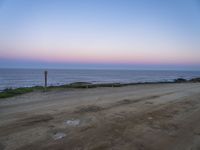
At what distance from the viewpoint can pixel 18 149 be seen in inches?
125

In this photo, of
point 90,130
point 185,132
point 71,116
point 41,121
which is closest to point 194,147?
point 185,132

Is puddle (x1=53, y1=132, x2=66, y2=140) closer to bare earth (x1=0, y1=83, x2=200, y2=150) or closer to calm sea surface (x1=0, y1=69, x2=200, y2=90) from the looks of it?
bare earth (x1=0, y1=83, x2=200, y2=150)

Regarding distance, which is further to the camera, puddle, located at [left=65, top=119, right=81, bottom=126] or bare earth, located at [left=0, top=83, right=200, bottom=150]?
puddle, located at [left=65, top=119, right=81, bottom=126]

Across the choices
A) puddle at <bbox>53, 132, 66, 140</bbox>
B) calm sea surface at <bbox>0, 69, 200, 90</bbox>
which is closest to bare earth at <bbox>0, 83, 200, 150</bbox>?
puddle at <bbox>53, 132, 66, 140</bbox>

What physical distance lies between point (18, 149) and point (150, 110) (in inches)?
185

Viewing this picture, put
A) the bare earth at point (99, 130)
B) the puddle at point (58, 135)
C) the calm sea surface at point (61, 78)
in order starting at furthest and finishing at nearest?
the calm sea surface at point (61, 78) → the puddle at point (58, 135) → the bare earth at point (99, 130)

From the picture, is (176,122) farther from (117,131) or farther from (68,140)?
(68,140)

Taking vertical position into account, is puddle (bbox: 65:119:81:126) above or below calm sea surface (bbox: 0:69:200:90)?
above

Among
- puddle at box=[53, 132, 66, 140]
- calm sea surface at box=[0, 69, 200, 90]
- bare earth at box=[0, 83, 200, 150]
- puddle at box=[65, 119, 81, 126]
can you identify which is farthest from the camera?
calm sea surface at box=[0, 69, 200, 90]

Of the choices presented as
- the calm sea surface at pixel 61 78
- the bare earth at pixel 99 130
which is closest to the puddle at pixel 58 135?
the bare earth at pixel 99 130

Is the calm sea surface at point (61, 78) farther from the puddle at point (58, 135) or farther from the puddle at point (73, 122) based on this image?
the puddle at point (58, 135)

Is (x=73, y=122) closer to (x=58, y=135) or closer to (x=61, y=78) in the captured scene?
(x=58, y=135)

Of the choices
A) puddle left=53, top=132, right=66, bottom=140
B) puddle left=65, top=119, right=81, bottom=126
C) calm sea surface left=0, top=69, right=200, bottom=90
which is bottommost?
calm sea surface left=0, top=69, right=200, bottom=90

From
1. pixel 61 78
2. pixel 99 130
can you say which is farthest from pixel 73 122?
pixel 61 78
